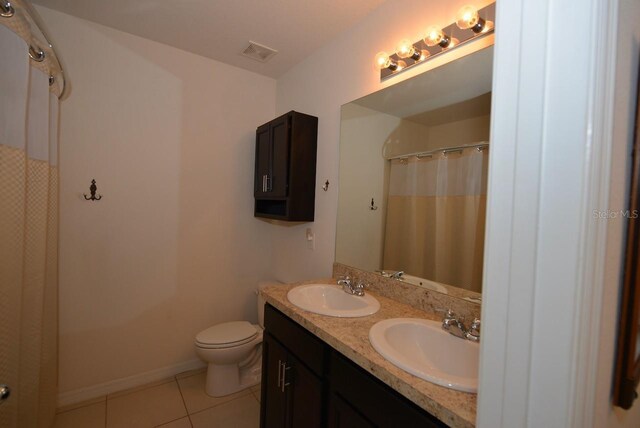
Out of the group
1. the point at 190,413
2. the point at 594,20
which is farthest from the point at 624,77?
the point at 190,413

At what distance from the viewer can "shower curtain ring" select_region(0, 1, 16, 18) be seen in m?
0.98

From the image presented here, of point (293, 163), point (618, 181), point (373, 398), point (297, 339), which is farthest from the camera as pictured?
point (293, 163)

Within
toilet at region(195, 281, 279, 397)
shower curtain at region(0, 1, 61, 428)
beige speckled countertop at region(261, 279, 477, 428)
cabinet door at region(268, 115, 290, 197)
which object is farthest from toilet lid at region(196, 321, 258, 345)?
cabinet door at region(268, 115, 290, 197)

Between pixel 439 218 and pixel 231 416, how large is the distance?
5.78 ft

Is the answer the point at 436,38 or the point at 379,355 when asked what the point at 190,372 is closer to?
the point at 379,355

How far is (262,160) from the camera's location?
2.20 metres

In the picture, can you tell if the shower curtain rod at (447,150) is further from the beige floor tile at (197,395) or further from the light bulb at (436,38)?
the beige floor tile at (197,395)

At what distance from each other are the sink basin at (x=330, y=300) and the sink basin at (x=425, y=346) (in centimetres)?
16

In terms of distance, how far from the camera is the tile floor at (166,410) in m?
1.67

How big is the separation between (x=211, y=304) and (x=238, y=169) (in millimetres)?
1155

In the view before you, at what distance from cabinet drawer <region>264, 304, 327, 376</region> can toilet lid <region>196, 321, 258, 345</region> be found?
24.2 inches

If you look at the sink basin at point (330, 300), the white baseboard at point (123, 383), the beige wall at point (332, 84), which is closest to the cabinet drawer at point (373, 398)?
the sink basin at point (330, 300)

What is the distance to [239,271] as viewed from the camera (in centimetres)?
238

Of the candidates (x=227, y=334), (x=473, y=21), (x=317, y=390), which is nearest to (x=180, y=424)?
(x=227, y=334)
